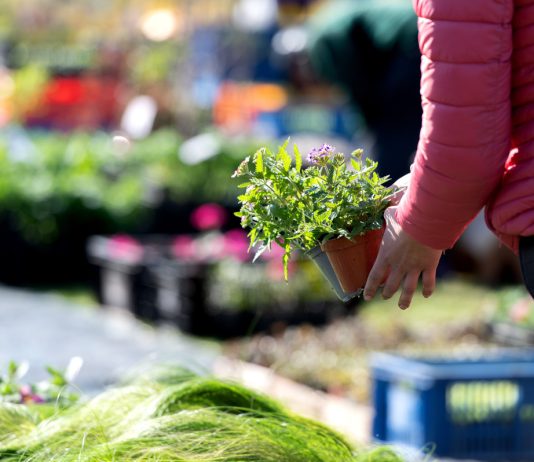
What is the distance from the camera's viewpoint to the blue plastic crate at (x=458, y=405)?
5.02 metres

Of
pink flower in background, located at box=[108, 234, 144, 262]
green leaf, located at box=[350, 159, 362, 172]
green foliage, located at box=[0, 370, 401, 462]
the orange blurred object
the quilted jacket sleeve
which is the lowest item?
the orange blurred object


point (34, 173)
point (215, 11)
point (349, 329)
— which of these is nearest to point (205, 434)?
point (349, 329)

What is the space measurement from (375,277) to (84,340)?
6.39 meters

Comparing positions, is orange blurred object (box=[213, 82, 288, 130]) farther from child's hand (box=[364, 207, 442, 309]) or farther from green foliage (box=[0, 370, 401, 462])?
child's hand (box=[364, 207, 442, 309])

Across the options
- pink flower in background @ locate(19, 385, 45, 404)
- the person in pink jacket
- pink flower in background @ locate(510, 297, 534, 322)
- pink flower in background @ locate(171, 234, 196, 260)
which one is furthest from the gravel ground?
the person in pink jacket

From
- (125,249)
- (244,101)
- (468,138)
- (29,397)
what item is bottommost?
(244,101)

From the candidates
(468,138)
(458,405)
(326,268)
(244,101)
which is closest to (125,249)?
(458,405)

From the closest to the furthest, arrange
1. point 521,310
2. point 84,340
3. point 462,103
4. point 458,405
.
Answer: point 462,103, point 458,405, point 521,310, point 84,340

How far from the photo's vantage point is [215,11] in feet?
119

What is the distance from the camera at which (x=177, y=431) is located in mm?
2330

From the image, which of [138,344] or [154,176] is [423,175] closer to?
[138,344]

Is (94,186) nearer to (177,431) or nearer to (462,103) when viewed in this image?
(177,431)

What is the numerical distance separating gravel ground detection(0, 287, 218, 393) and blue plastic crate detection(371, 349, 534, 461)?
2.04 metres

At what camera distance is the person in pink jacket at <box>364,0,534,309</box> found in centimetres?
222
